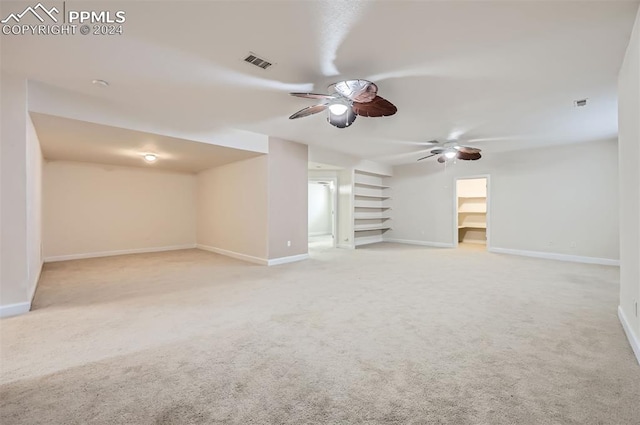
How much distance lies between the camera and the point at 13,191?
2.98 meters

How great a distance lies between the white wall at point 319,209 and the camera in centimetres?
1128

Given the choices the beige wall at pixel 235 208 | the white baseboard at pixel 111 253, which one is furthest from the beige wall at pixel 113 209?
the beige wall at pixel 235 208

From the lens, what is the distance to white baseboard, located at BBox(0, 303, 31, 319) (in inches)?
115

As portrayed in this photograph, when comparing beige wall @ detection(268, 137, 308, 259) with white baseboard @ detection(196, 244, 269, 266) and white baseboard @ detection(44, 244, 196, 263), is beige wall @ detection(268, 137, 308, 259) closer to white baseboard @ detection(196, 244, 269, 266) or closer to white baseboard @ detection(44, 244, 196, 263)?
white baseboard @ detection(196, 244, 269, 266)

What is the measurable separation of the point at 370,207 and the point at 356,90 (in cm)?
632

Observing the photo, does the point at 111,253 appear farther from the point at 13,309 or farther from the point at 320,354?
the point at 320,354

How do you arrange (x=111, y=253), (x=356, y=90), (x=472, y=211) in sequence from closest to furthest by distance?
(x=356, y=90), (x=111, y=253), (x=472, y=211)

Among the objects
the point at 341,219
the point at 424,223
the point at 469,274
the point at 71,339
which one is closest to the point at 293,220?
the point at 341,219

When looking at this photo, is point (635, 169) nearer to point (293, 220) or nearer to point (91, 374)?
point (91, 374)

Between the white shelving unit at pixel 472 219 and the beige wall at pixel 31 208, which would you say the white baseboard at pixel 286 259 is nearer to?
the beige wall at pixel 31 208

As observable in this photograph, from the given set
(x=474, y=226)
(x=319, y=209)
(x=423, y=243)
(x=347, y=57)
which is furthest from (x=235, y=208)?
(x=474, y=226)

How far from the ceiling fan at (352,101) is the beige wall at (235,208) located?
8.79 feet

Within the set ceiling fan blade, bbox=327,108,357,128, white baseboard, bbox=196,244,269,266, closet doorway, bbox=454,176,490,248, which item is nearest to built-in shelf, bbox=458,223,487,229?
closet doorway, bbox=454,176,490,248

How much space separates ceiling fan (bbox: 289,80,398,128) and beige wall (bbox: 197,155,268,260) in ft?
8.79
